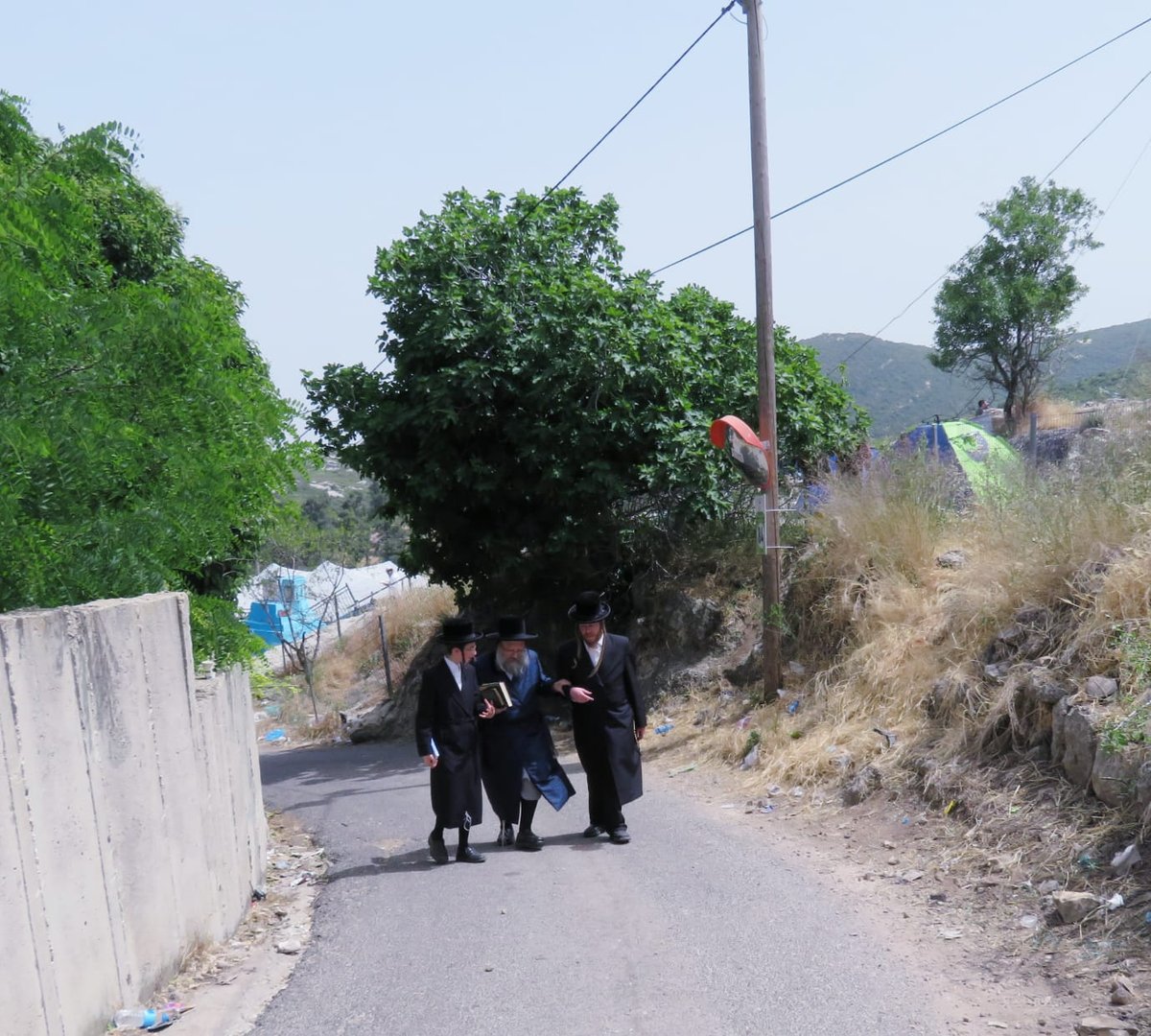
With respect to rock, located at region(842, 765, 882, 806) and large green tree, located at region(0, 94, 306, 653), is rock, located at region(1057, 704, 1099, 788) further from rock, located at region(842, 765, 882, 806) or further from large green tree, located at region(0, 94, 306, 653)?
large green tree, located at region(0, 94, 306, 653)

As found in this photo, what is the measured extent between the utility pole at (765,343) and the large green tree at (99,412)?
20.8ft

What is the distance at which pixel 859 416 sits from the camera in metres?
16.9

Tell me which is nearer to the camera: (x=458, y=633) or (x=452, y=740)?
(x=452, y=740)

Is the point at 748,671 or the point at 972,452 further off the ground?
the point at 972,452

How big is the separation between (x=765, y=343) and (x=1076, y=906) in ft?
24.3

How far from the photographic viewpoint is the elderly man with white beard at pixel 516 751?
845 centimetres

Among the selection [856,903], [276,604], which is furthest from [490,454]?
[276,604]

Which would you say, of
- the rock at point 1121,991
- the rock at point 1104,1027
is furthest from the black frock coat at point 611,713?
the rock at point 1104,1027

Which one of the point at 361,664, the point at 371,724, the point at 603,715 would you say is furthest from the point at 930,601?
the point at 361,664

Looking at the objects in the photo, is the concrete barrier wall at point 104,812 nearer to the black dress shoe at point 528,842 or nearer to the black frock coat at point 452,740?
the black frock coat at point 452,740

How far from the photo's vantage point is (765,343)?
39.7ft

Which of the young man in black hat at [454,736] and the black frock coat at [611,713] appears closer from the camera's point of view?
the young man in black hat at [454,736]

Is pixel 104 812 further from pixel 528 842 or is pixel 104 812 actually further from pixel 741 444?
pixel 741 444

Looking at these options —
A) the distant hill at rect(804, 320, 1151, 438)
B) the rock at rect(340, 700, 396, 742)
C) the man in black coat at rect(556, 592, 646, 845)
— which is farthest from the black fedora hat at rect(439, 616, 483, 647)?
the distant hill at rect(804, 320, 1151, 438)
